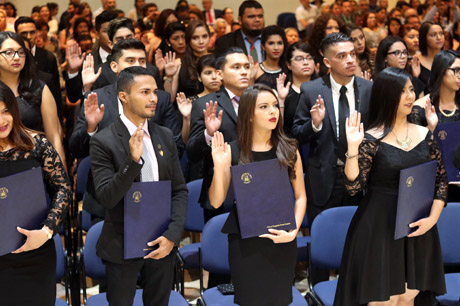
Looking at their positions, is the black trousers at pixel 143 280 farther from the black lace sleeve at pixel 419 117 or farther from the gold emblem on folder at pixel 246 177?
the black lace sleeve at pixel 419 117

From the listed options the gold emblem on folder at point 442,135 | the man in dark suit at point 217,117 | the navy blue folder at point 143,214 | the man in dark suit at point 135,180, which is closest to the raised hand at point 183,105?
the man in dark suit at point 217,117

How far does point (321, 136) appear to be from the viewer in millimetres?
4602

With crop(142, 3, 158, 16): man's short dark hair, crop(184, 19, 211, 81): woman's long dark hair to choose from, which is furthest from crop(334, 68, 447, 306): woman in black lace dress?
crop(142, 3, 158, 16): man's short dark hair

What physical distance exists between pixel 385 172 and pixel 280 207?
623 mm

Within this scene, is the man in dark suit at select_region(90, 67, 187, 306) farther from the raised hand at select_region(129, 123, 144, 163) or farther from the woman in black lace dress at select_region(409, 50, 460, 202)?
the woman in black lace dress at select_region(409, 50, 460, 202)

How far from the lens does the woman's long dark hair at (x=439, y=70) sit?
4688mm

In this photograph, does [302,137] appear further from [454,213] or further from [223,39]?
[223,39]

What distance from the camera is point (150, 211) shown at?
3.26 m

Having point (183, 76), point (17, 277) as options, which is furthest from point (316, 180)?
point (17, 277)

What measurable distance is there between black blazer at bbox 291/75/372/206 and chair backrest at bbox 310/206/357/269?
51 cm

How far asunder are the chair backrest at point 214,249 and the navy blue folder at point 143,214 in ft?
2.58

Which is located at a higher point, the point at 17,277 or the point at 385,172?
the point at 385,172

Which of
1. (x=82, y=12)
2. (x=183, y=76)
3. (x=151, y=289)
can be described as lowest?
(x=151, y=289)

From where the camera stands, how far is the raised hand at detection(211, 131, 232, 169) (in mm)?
3492
